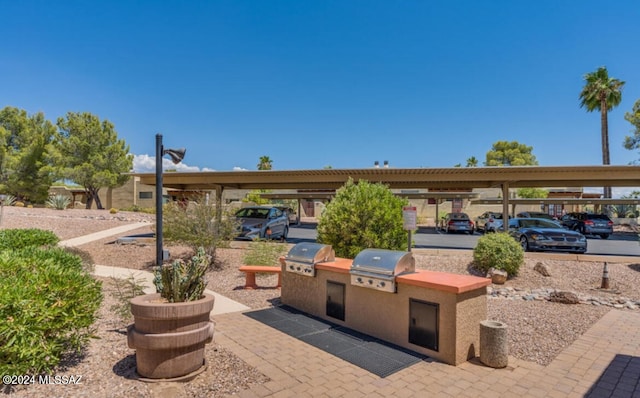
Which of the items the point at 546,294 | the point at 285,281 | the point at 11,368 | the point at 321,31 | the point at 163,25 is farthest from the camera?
the point at 321,31

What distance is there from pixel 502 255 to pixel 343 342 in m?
6.43

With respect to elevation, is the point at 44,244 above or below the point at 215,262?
above

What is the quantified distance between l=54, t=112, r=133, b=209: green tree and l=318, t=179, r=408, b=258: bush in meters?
26.7

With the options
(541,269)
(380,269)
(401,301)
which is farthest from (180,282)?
(541,269)

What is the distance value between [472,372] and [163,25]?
43.3 ft

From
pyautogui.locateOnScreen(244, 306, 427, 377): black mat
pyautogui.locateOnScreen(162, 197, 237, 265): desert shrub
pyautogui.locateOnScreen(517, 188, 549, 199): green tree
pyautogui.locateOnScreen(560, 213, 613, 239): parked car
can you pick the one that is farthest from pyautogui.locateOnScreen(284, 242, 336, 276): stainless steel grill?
pyautogui.locateOnScreen(517, 188, 549, 199): green tree

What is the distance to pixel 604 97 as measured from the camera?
1225 inches

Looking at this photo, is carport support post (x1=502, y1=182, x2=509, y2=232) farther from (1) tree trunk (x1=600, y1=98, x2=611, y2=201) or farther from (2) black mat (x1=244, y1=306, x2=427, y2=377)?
(1) tree trunk (x1=600, y1=98, x2=611, y2=201)

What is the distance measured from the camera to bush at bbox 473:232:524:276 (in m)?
9.18

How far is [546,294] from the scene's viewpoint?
7578mm

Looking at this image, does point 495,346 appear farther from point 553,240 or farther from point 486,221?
point 486,221

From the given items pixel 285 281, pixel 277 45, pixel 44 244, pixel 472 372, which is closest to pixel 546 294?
pixel 472 372

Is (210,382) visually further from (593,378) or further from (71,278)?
(593,378)

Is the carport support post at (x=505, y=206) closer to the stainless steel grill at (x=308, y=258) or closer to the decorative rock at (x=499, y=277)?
the decorative rock at (x=499, y=277)
